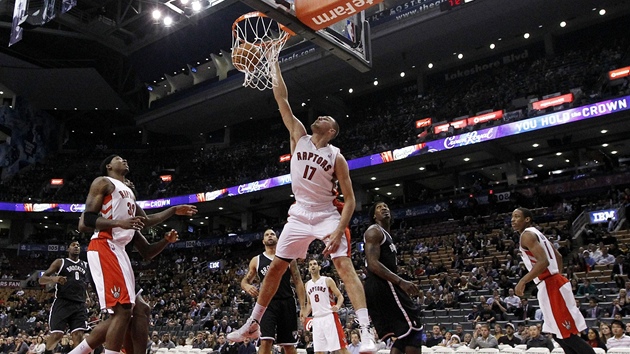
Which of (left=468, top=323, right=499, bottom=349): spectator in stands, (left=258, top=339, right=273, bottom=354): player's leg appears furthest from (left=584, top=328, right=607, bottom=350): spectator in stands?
(left=258, top=339, right=273, bottom=354): player's leg

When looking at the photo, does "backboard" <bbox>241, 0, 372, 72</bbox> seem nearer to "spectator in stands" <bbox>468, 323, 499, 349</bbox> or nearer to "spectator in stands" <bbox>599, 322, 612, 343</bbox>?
"spectator in stands" <bbox>468, 323, 499, 349</bbox>

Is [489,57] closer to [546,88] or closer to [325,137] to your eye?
[546,88]

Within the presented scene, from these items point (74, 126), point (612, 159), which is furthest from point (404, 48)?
point (74, 126)

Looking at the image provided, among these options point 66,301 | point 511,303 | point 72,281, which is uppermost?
point 72,281

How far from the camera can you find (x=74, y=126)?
4719 cm

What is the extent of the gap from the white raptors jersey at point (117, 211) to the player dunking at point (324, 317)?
2.97 meters

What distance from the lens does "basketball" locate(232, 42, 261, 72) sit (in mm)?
7086

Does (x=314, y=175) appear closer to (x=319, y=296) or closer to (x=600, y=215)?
(x=319, y=296)

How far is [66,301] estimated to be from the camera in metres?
7.82

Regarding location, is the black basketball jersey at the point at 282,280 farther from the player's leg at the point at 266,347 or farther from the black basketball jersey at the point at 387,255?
the black basketball jersey at the point at 387,255

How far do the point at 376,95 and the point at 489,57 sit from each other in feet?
25.9

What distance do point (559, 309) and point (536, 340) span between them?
5761 mm

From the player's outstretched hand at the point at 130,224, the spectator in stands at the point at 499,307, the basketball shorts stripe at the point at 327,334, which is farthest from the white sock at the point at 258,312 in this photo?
the spectator in stands at the point at 499,307

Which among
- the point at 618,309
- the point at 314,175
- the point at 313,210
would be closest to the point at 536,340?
the point at 618,309
